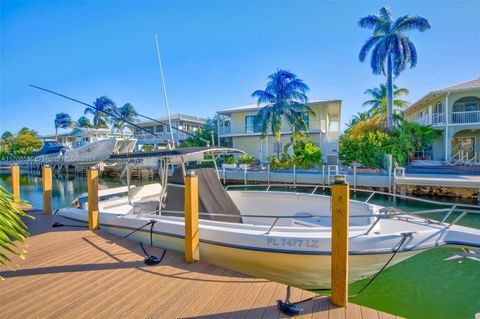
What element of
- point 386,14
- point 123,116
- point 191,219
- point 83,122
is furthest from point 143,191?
point 83,122

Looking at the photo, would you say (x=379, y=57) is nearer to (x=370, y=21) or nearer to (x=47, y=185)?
(x=370, y=21)

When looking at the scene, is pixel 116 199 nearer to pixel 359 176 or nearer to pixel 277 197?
pixel 277 197

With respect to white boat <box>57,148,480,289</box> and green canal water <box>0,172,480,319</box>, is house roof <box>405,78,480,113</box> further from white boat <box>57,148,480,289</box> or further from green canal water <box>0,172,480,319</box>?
white boat <box>57,148,480,289</box>

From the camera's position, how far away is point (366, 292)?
438 cm

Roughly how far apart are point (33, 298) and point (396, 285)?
561 centimetres

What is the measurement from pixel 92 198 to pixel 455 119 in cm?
2466

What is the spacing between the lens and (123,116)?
24.4 m

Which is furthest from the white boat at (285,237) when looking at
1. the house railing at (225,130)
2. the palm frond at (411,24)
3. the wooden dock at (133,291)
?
the palm frond at (411,24)

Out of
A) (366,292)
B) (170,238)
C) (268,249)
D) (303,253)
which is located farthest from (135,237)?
(366,292)

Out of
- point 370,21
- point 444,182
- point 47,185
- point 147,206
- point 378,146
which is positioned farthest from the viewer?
point 370,21

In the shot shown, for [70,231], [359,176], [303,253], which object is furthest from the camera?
[359,176]

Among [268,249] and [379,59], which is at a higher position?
[379,59]

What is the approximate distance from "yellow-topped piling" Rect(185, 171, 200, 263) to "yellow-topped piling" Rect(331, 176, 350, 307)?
193 cm

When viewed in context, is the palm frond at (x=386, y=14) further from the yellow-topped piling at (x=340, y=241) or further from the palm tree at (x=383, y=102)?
the yellow-topped piling at (x=340, y=241)
